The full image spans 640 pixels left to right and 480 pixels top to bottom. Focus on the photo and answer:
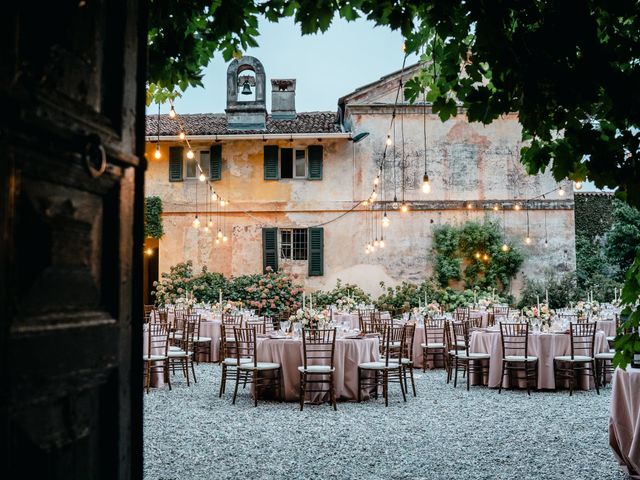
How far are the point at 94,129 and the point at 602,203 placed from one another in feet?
87.1

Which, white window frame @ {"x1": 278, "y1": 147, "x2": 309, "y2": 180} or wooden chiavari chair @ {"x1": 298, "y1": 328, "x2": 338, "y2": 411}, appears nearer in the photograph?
wooden chiavari chair @ {"x1": 298, "y1": 328, "x2": 338, "y2": 411}

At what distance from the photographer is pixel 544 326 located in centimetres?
1064

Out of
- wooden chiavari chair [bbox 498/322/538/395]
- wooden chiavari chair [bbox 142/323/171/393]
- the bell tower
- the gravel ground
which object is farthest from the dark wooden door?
the bell tower

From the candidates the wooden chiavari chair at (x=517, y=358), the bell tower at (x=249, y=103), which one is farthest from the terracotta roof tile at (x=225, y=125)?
the wooden chiavari chair at (x=517, y=358)

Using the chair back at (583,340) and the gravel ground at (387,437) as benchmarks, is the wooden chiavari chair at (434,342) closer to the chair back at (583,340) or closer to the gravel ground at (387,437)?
the gravel ground at (387,437)

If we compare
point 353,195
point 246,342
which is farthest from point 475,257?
point 246,342

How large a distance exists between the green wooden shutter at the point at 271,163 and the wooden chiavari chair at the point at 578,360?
41.4 feet

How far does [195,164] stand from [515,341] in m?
14.1

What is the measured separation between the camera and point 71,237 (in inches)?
62.1

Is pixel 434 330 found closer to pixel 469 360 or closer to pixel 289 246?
pixel 469 360

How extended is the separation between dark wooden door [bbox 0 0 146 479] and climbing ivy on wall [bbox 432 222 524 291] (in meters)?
19.2

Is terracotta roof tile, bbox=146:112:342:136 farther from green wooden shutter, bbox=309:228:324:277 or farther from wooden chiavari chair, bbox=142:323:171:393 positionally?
wooden chiavari chair, bbox=142:323:171:393

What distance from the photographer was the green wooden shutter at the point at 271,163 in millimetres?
21422

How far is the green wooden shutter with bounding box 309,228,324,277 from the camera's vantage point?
2106 cm
